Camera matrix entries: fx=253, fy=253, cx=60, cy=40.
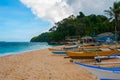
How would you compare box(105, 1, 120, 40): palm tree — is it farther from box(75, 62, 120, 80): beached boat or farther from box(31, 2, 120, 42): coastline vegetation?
box(75, 62, 120, 80): beached boat

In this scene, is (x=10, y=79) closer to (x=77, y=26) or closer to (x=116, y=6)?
(x=116, y=6)

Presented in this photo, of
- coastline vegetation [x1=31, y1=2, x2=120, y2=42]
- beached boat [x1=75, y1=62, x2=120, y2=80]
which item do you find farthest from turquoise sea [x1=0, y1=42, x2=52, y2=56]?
beached boat [x1=75, y1=62, x2=120, y2=80]

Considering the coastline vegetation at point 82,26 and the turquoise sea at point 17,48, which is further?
the coastline vegetation at point 82,26

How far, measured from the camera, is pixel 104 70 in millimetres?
9969

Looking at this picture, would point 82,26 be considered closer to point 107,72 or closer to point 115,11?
point 115,11

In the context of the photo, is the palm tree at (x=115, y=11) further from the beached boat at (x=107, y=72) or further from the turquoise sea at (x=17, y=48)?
the beached boat at (x=107, y=72)

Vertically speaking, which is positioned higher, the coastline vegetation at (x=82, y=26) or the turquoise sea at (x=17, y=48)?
the coastline vegetation at (x=82, y=26)

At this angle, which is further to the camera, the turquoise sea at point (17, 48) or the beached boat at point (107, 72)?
the turquoise sea at point (17, 48)

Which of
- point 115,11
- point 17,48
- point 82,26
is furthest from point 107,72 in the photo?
point 17,48

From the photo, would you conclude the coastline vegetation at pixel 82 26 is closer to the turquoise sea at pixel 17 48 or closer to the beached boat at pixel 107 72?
the turquoise sea at pixel 17 48

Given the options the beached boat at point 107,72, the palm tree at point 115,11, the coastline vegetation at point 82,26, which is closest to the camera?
the beached boat at point 107,72

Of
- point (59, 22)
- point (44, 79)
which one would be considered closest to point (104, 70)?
point (44, 79)

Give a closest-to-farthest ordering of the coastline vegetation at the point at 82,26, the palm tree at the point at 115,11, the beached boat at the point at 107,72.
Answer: the beached boat at the point at 107,72, the palm tree at the point at 115,11, the coastline vegetation at the point at 82,26

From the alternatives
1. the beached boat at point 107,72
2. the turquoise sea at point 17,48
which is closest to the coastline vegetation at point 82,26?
the turquoise sea at point 17,48
